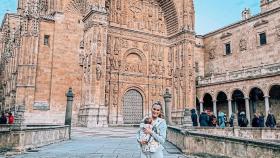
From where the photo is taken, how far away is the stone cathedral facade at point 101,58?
63.0 feet

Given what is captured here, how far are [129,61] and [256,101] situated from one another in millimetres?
12566

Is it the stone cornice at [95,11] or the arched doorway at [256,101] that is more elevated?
the stone cornice at [95,11]

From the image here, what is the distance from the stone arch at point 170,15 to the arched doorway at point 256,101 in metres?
9.59

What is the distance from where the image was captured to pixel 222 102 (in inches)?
1103

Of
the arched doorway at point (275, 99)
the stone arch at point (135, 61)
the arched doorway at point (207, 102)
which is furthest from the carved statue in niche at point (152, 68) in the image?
the arched doorway at point (275, 99)

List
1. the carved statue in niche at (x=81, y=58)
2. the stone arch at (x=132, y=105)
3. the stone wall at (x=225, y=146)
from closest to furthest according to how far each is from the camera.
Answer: the stone wall at (x=225, y=146) < the carved statue in niche at (x=81, y=58) < the stone arch at (x=132, y=105)

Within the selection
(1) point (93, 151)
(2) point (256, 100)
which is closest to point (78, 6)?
(1) point (93, 151)

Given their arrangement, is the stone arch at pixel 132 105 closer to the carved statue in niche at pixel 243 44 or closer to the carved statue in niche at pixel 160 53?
the carved statue in niche at pixel 160 53

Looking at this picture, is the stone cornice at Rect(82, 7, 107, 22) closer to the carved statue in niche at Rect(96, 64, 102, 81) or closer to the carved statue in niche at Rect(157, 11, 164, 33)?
the carved statue in niche at Rect(96, 64, 102, 81)

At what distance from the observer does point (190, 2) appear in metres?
26.7

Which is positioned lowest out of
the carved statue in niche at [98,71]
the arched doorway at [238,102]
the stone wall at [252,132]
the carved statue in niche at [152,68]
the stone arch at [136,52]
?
the stone wall at [252,132]

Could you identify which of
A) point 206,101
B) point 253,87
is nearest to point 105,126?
point 253,87

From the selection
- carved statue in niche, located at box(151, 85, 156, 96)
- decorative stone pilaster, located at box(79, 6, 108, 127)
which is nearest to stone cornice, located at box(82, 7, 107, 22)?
decorative stone pilaster, located at box(79, 6, 108, 127)

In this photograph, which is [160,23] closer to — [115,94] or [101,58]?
[115,94]
